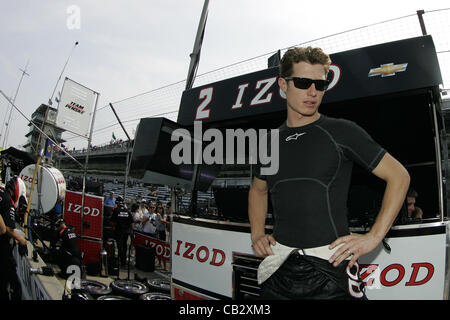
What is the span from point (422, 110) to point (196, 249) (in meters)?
3.05

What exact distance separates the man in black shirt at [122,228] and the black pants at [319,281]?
769cm

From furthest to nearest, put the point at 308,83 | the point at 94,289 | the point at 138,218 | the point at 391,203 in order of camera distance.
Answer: the point at 138,218
the point at 94,289
the point at 308,83
the point at 391,203

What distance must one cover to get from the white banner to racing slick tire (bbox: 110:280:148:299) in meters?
5.24

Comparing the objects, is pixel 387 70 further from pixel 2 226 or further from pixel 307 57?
pixel 2 226

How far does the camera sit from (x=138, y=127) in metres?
3.61

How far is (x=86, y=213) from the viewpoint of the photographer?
7418 millimetres

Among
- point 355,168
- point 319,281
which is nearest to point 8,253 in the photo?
point 319,281

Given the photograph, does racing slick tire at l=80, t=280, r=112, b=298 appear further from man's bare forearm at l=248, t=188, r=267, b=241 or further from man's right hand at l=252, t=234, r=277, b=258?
man's right hand at l=252, t=234, r=277, b=258

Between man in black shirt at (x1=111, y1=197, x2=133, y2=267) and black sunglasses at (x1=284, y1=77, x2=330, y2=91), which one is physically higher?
black sunglasses at (x1=284, y1=77, x2=330, y2=91)

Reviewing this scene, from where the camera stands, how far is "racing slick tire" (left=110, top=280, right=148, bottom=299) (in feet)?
16.5

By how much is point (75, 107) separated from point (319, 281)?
905 centimetres

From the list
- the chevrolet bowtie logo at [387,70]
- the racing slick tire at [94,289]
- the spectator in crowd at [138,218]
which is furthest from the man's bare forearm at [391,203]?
the spectator in crowd at [138,218]

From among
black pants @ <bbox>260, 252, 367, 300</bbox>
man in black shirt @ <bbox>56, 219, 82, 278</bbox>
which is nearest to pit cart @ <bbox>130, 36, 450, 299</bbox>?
black pants @ <bbox>260, 252, 367, 300</bbox>
